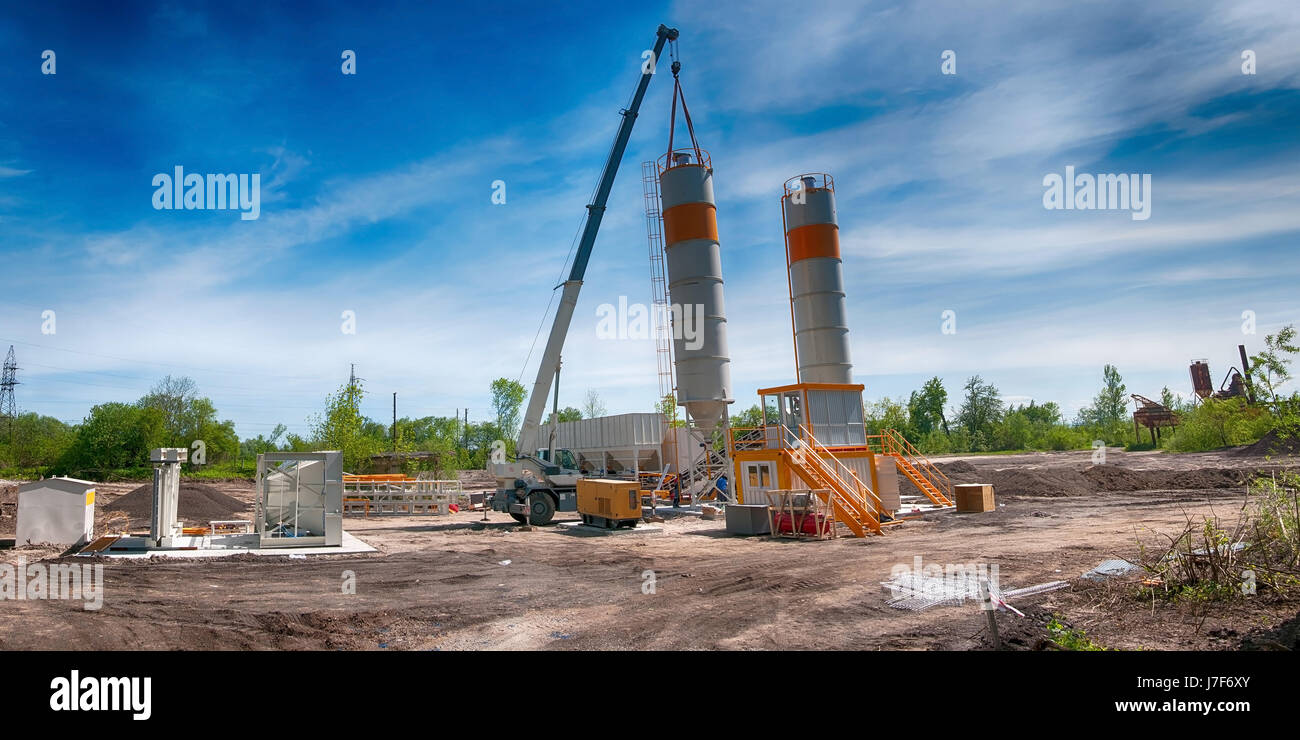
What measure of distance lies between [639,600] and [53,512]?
16.7 m

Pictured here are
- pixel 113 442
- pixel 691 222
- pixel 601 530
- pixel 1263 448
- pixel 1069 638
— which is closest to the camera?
pixel 1069 638

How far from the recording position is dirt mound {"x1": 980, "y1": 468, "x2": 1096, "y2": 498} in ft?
102

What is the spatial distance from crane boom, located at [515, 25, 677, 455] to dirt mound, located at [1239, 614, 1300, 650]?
22783mm

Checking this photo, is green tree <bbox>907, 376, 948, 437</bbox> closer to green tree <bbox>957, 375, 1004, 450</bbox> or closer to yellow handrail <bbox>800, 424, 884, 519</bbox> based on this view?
green tree <bbox>957, 375, 1004, 450</bbox>

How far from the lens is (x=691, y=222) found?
27094 millimetres

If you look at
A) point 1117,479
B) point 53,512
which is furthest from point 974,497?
point 53,512

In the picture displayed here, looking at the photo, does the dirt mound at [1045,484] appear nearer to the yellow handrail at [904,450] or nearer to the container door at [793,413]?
the yellow handrail at [904,450]

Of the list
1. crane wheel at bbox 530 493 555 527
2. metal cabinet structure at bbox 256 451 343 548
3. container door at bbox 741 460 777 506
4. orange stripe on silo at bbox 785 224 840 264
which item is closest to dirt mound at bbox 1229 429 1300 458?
orange stripe on silo at bbox 785 224 840 264

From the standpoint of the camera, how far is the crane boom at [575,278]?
27781mm

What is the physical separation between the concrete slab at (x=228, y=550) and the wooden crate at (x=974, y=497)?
19.2 meters

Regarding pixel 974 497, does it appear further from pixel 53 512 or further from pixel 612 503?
pixel 53 512

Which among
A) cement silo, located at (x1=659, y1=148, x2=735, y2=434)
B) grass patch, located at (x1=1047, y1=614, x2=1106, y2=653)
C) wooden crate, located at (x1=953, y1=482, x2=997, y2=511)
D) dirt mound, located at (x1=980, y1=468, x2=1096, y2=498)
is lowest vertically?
dirt mound, located at (x1=980, y1=468, x2=1096, y2=498)
